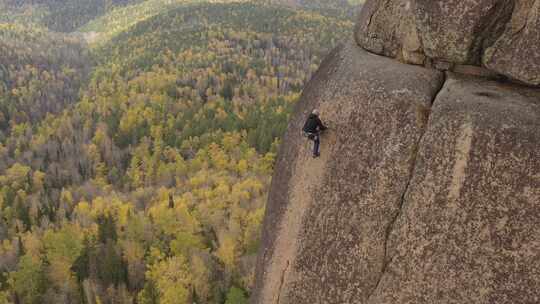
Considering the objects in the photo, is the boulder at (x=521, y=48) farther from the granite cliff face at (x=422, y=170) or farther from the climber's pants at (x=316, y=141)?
the climber's pants at (x=316, y=141)

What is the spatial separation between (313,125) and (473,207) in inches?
168

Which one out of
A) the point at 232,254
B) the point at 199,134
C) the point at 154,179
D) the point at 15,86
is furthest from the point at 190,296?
the point at 15,86

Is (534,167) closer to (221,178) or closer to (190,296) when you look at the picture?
(190,296)

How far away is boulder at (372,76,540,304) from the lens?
997cm

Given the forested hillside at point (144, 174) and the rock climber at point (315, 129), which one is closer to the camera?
the rock climber at point (315, 129)

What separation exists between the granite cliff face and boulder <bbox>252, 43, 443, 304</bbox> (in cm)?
3

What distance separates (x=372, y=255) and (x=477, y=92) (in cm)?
450

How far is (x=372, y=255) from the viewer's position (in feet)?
38.4

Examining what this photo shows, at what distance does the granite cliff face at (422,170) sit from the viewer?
1016 centimetres

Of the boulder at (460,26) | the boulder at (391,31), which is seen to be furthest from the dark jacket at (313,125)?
the boulder at (460,26)

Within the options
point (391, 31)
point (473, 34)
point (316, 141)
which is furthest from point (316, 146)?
point (473, 34)

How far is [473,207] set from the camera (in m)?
10.4

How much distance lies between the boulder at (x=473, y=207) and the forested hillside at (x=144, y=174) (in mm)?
43170

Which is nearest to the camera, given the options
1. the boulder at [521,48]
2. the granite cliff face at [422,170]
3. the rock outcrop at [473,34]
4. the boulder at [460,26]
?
the granite cliff face at [422,170]
